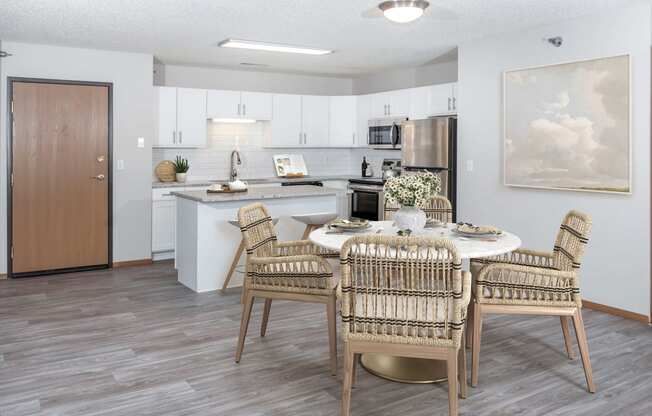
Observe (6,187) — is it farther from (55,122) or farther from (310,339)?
(310,339)

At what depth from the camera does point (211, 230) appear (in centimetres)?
512

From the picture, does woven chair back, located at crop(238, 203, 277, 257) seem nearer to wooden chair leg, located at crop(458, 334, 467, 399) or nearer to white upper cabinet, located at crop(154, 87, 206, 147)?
wooden chair leg, located at crop(458, 334, 467, 399)

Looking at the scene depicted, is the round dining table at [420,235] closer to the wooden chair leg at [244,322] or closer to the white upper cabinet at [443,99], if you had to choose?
the wooden chair leg at [244,322]

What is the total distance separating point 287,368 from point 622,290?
106 inches

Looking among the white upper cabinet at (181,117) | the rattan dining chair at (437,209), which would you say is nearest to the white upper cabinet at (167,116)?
the white upper cabinet at (181,117)

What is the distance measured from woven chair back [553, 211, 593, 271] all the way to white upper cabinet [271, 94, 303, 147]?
4.85 metres

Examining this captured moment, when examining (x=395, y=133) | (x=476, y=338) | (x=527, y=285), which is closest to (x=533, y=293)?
(x=527, y=285)

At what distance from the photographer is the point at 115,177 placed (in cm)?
624

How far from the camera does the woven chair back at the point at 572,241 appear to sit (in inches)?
122

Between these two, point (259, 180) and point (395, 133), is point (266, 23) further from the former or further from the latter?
point (259, 180)

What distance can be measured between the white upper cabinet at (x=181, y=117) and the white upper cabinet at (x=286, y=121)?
3.24 ft

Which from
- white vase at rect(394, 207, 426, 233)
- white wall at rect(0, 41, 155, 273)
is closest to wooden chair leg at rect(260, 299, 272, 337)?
white vase at rect(394, 207, 426, 233)

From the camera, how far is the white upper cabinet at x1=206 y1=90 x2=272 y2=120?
7.12 meters

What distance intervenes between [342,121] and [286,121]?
0.80 m
